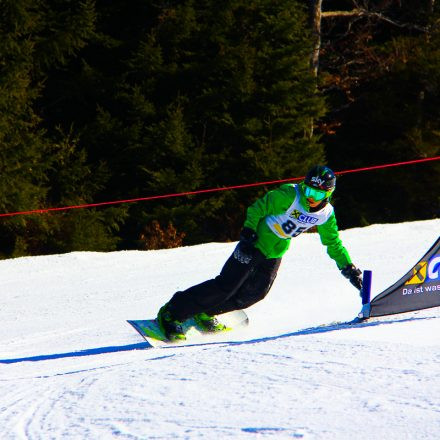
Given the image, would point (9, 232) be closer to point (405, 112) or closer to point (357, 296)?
point (357, 296)

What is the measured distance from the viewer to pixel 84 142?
56.4 ft

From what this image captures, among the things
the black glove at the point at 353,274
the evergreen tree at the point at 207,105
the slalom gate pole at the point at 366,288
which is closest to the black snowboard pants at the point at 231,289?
the black glove at the point at 353,274

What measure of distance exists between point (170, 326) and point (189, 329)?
0.26 metres

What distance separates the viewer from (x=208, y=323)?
24.2 feet

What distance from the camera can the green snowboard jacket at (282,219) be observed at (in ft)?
21.6

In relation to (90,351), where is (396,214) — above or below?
below

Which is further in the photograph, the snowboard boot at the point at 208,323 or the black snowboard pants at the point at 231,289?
the snowboard boot at the point at 208,323

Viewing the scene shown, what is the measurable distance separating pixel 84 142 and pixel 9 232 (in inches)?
104

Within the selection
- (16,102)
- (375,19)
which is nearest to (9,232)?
(16,102)

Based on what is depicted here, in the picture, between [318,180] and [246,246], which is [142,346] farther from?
[318,180]

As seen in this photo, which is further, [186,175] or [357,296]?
[186,175]

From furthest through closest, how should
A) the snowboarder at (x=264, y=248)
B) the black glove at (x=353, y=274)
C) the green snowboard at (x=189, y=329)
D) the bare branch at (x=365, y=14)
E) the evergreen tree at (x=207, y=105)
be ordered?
the bare branch at (x=365, y=14) → the evergreen tree at (x=207, y=105) → the green snowboard at (x=189, y=329) → the black glove at (x=353, y=274) → the snowboarder at (x=264, y=248)

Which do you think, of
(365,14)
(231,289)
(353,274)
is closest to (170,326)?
(231,289)

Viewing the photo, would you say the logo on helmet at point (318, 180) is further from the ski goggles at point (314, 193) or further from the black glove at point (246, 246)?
the black glove at point (246, 246)
